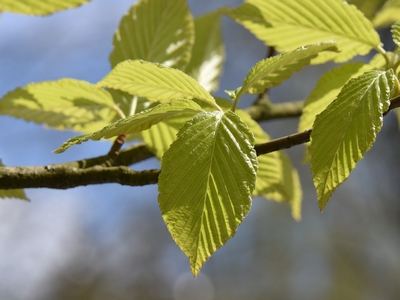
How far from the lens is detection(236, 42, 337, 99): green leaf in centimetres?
22

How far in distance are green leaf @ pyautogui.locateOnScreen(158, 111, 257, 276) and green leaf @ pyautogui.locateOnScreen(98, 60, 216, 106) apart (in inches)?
1.1

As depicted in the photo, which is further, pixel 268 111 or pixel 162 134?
pixel 268 111

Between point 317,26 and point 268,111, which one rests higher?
point 317,26

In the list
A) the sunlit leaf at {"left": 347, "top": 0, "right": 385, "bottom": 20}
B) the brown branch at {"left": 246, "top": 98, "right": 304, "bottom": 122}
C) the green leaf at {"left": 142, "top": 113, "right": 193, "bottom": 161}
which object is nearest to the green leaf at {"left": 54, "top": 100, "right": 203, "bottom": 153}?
the green leaf at {"left": 142, "top": 113, "right": 193, "bottom": 161}

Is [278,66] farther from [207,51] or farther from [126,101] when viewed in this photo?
[207,51]

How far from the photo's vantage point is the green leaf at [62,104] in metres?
0.33

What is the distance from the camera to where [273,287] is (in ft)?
6.73

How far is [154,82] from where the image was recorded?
253mm

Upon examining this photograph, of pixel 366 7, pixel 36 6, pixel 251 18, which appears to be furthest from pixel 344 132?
pixel 366 7

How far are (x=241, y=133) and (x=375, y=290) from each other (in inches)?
79.8

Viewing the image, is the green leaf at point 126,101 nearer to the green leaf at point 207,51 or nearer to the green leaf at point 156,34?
the green leaf at point 156,34

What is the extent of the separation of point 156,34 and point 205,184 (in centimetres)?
22

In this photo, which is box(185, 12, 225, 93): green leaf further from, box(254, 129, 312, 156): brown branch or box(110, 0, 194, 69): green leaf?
box(254, 129, 312, 156): brown branch

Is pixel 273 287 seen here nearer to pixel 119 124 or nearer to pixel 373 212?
pixel 373 212
